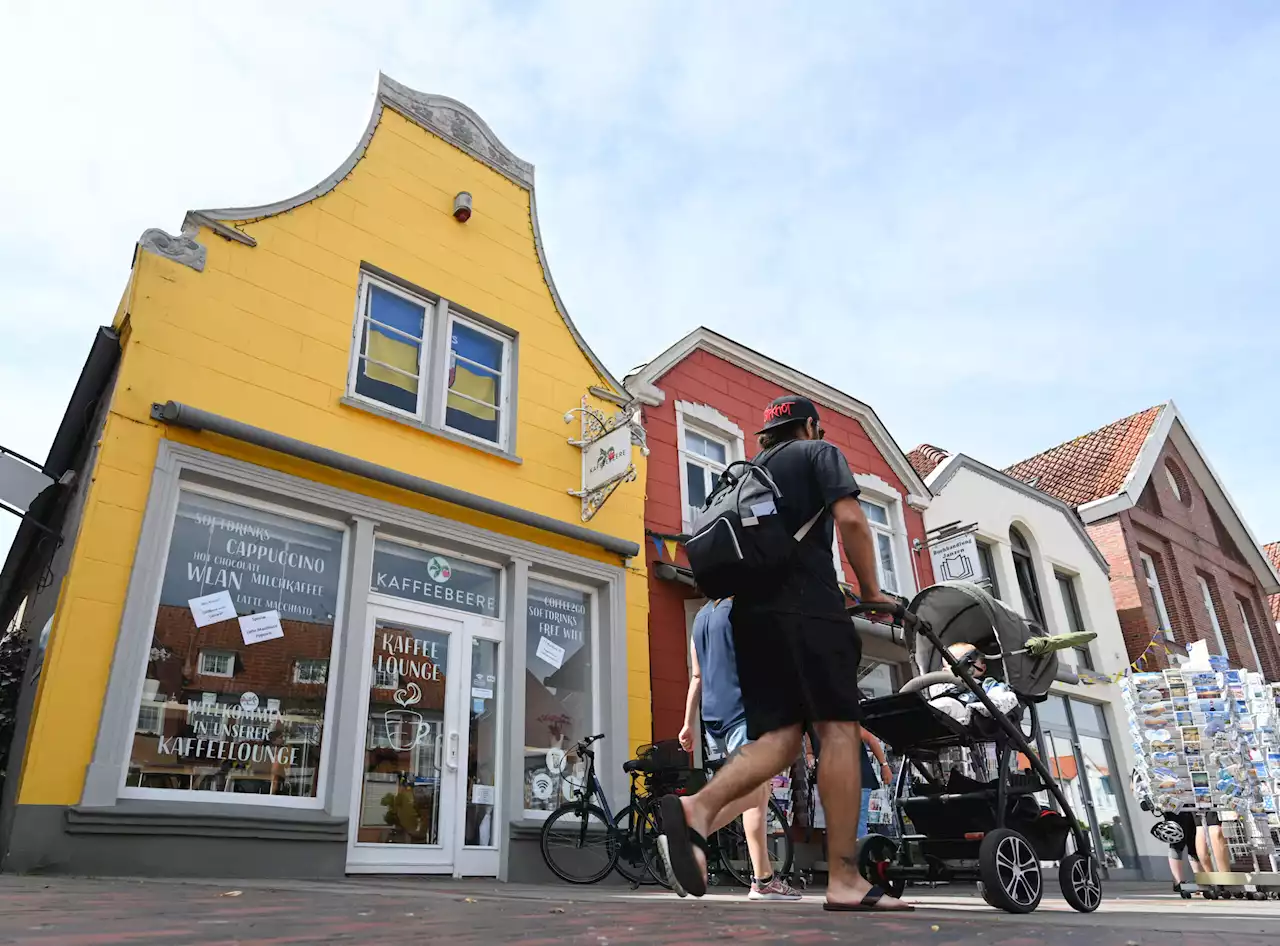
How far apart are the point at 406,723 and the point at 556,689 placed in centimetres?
164

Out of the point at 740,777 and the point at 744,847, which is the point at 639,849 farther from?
the point at 740,777

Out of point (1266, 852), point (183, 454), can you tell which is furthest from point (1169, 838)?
point (183, 454)

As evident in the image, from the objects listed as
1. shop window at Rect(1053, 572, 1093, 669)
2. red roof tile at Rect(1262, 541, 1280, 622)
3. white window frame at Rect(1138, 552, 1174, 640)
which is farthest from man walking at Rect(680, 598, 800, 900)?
red roof tile at Rect(1262, 541, 1280, 622)

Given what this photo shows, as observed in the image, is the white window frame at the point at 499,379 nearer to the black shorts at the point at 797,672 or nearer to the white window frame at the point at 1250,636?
the black shorts at the point at 797,672

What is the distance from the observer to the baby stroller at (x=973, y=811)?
393 centimetres

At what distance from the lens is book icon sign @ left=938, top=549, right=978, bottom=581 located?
13734mm

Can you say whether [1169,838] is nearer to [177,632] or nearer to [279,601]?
[279,601]

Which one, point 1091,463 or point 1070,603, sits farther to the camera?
point 1091,463

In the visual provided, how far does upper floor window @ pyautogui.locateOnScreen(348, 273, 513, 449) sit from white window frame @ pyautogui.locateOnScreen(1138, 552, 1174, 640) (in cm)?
1554

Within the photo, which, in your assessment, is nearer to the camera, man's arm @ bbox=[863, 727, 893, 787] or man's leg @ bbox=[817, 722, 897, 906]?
man's leg @ bbox=[817, 722, 897, 906]

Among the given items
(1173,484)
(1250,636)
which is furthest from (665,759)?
(1250,636)

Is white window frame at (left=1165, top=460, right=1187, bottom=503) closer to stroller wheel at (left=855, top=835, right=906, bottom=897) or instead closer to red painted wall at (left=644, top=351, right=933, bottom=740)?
red painted wall at (left=644, top=351, right=933, bottom=740)

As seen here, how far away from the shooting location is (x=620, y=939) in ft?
6.23

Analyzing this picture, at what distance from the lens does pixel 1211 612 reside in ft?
70.1
